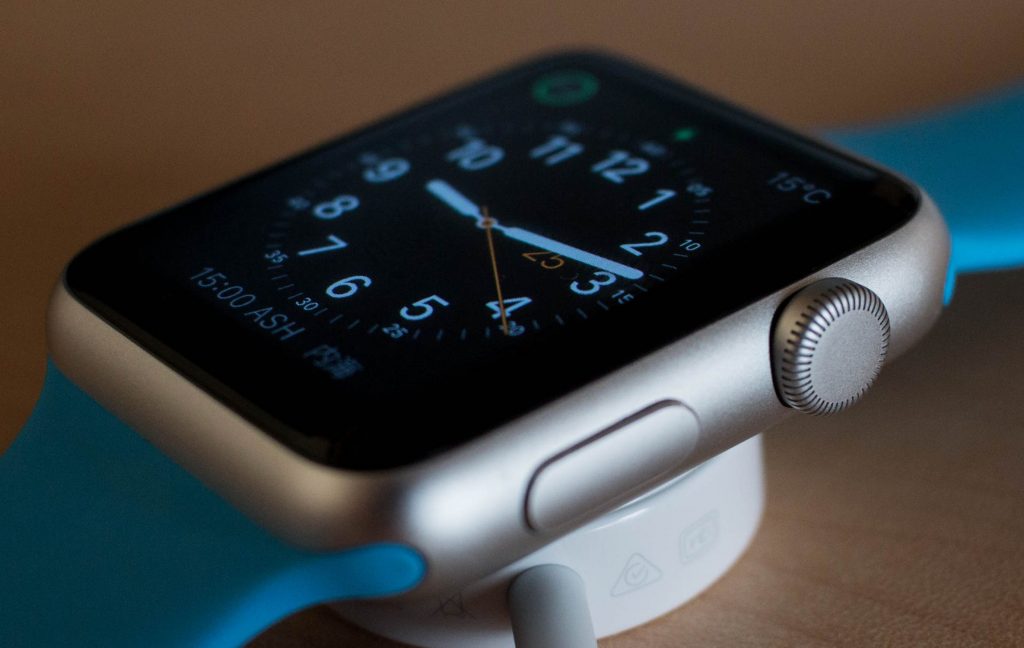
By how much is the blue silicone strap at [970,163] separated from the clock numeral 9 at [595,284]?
18 centimetres

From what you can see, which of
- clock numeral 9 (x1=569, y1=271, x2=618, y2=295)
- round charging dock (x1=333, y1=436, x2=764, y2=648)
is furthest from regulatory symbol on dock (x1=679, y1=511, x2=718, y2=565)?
clock numeral 9 (x1=569, y1=271, x2=618, y2=295)

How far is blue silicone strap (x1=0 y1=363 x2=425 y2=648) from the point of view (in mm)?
434

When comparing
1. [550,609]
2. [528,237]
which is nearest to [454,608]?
[550,609]

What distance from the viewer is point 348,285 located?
20.5 inches

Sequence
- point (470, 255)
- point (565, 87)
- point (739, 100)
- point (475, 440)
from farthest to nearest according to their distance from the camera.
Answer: point (739, 100) < point (565, 87) < point (470, 255) < point (475, 440)

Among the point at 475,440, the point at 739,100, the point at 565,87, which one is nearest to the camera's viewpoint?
the point at 475,440

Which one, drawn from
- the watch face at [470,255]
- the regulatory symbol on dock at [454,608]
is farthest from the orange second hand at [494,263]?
the regulatory symbol on dock at [454,608]

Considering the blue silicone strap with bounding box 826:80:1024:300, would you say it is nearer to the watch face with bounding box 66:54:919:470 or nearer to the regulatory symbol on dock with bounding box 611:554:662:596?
the watch face with bounding box 66:54:919:470

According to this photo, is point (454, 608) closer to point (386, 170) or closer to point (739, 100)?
point (386, 170)

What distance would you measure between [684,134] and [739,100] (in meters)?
0.25

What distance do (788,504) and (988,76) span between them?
0.39 m

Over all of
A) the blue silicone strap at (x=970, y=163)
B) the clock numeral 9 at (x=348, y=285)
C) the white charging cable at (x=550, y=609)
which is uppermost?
the clock numeral 9 at (x=348, y=285)

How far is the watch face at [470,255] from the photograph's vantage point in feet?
1.49

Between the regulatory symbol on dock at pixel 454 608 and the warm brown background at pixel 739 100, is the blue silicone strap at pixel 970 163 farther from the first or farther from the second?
the regulatory symbol on dock at pixel 454 608
